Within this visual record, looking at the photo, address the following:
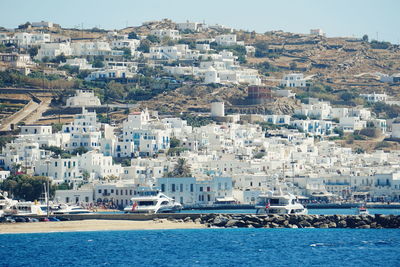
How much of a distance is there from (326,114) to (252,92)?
8516 mm

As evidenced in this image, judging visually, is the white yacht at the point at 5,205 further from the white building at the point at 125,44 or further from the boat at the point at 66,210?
the white building at the point at 125,44

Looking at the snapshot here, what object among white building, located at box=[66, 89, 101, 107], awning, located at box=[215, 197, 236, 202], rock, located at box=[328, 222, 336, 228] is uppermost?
white building, located at box=[66, 89, 101, 107]

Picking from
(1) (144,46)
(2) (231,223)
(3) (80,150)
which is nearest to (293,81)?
(1) (144,46)

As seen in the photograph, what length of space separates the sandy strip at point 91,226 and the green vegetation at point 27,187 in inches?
591

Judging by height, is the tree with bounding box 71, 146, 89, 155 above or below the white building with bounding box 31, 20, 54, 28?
below

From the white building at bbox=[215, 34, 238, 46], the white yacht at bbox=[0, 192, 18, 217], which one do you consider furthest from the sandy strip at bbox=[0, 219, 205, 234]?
the white building at bbox=[215, 34, 238, 46]

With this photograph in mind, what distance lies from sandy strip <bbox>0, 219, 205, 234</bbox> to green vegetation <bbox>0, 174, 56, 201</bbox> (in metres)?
15.0

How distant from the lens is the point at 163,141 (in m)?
119

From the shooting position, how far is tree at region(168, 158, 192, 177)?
103875mm

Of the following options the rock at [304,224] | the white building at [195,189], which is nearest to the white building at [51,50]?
the white building at [195,189]

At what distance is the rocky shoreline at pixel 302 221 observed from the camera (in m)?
80.9

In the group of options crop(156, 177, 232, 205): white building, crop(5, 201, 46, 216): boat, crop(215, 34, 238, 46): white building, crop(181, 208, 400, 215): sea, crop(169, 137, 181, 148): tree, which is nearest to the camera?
crop(5, 201, 46, 216): boat

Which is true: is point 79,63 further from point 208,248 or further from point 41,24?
point 208,248

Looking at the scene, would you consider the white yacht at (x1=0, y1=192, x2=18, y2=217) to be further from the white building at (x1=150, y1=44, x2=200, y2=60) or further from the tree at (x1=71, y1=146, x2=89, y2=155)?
the white building at (x1=150, y1=44, x2=200, y2=60)
